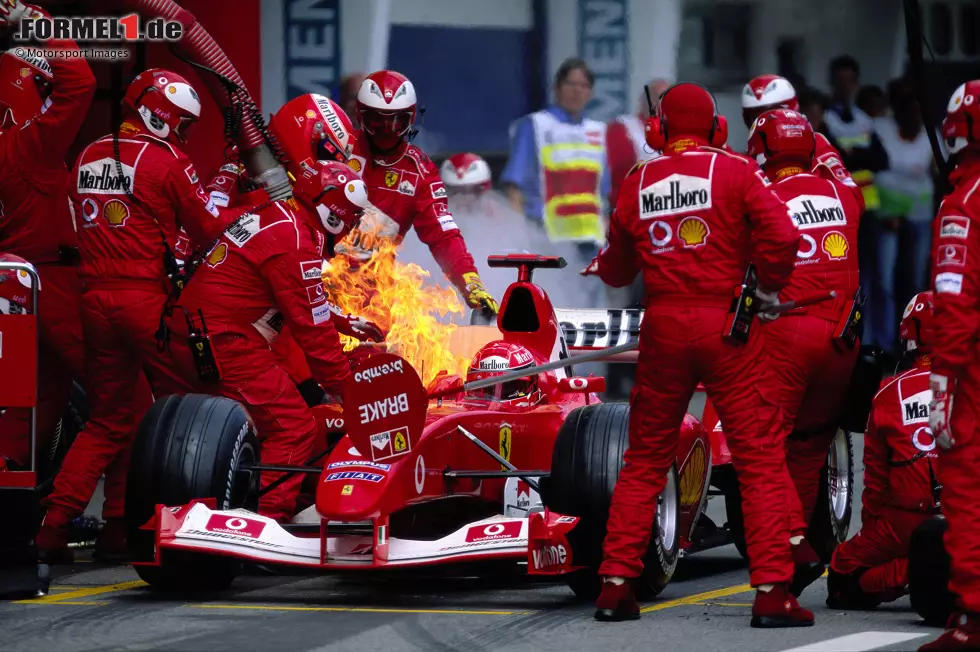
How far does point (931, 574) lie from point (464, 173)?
708cm

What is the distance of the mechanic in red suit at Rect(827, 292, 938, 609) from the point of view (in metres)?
7.82

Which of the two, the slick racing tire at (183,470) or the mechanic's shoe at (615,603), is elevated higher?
the slick racing tire at (183,470)

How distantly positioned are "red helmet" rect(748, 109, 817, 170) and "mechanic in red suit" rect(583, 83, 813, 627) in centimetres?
143

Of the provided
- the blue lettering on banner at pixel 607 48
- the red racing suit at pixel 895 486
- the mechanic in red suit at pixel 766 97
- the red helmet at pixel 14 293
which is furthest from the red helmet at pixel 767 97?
the blue lettering on banner at pixel 607 48

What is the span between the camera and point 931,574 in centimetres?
745

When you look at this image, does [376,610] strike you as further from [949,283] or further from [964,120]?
[964,120]

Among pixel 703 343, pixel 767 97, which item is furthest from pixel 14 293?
pixel 767 97

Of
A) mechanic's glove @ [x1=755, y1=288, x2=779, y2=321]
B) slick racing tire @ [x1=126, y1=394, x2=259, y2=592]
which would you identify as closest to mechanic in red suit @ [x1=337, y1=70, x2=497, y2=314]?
slick racing tire @ [x1=126, y1=394, x2=259, y2=592]

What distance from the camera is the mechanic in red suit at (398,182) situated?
11.4m

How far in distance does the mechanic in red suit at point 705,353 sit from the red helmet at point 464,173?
20.1 ft

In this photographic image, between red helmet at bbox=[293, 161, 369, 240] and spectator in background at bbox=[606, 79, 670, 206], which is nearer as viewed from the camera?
red helmet at bbox=[293, 161, 369, 240]

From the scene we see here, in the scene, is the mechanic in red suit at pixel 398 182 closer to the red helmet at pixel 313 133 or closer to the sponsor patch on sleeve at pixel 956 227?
the red helmet at pixel 313 133

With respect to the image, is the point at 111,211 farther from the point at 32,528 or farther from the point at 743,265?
the point at 743,265

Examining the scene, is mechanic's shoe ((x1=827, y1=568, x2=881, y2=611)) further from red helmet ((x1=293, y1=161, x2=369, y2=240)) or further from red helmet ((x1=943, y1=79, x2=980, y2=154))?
red helmet ((x1=293, y1=161, x2=369, y2=240))
